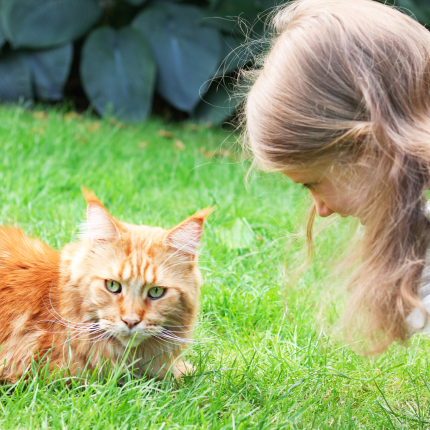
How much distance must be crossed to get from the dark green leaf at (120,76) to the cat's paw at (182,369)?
Result: 3.56 m

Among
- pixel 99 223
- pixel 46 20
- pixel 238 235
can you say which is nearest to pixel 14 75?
pixel 46 20

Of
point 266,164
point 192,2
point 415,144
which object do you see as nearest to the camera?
point 415,144

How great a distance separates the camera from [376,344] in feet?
5.30

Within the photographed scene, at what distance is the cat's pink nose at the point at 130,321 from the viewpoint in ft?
4.87

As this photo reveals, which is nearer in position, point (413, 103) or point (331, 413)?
point (413, 103)

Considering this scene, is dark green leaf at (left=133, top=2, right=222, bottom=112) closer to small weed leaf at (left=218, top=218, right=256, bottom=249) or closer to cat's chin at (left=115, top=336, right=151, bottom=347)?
small weed leaf at (left=218, top=218, right=256, bottom=249)

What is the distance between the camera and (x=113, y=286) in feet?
5.09

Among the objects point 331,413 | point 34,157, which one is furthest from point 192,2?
point 331,413

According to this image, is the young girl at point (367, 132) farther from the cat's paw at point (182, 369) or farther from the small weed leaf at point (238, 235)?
the small weed leaf at point (238, 235)

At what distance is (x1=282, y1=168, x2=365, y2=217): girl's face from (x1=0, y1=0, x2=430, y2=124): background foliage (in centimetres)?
334

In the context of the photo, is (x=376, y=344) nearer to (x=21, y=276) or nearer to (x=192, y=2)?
(x=21, y=276)

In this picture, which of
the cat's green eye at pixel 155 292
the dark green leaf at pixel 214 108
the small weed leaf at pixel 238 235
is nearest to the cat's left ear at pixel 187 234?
the cat's green eye at pixel 155 292

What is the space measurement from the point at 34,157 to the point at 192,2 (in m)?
2.78

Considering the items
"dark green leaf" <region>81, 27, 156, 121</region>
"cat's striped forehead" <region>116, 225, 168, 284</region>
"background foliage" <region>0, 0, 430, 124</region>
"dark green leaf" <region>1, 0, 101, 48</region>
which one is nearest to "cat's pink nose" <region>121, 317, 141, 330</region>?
"cat's striped forehead" <region>116, 225, 168, 284</region>
